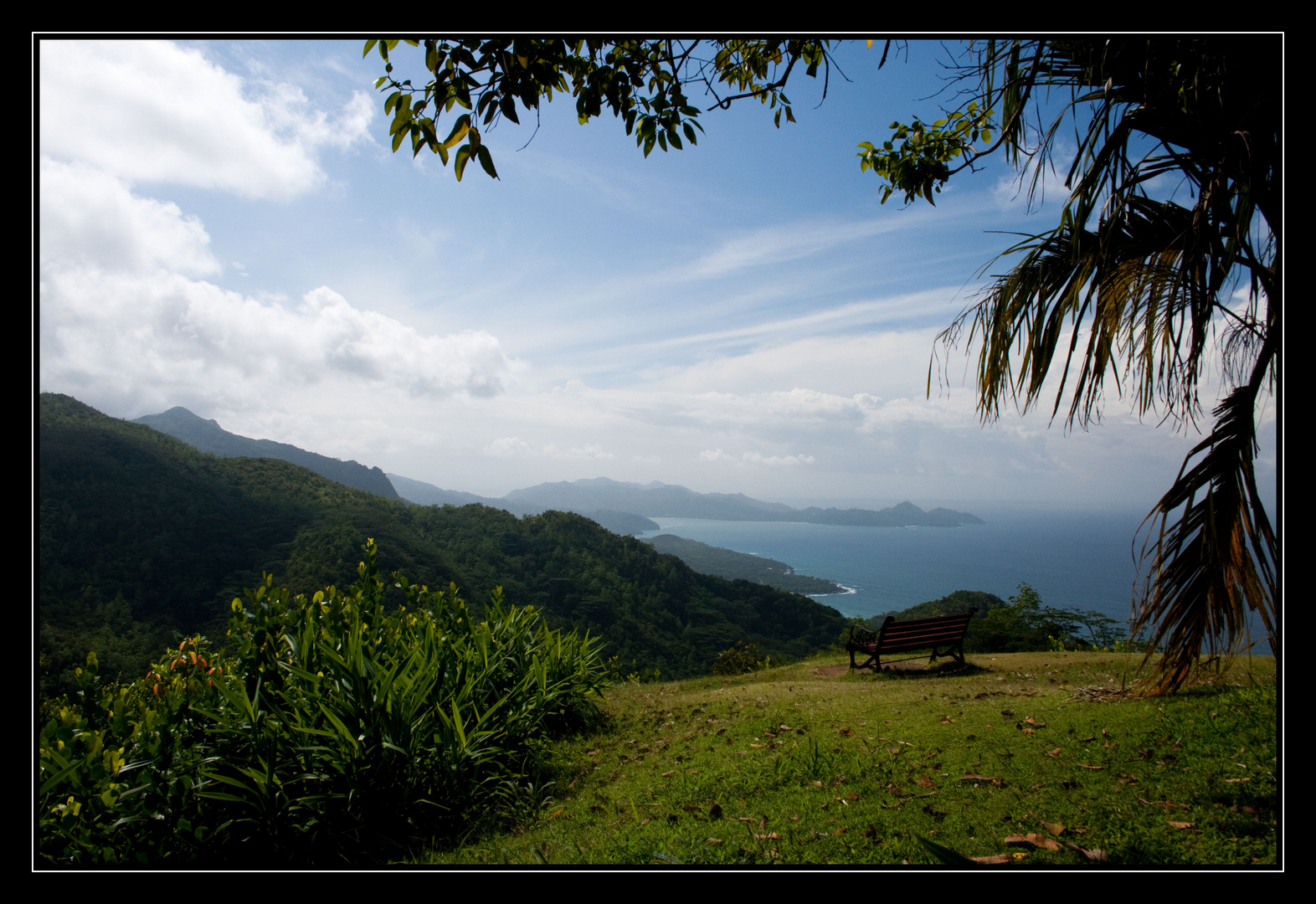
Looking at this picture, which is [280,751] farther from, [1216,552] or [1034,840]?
[1216,552]

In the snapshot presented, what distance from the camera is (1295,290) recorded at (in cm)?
187

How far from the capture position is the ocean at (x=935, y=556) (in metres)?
27.8

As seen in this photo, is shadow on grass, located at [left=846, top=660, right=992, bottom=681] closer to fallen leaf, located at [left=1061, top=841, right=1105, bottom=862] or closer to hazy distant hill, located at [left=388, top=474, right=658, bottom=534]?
fallen leaf, located at [left=1061, top=841, right=1105, bottom=862]

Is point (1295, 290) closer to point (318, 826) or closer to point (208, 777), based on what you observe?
point (318, 826)

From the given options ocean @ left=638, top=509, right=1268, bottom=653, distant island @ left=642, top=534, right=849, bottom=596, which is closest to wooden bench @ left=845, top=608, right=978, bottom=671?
ocean @ left=638, top=509, right=1268, bottom=653

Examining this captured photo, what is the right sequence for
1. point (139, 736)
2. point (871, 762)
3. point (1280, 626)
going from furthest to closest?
1. point (871, 762)
2. point (139, 736)
3. point (1280, 626)

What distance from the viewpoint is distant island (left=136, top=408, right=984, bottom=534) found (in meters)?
42.2

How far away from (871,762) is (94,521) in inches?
1236

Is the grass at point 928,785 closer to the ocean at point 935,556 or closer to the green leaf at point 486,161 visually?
the green leaf at point 486,161

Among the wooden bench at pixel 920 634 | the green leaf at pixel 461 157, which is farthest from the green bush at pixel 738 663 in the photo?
the green leaf at pixel 461 157

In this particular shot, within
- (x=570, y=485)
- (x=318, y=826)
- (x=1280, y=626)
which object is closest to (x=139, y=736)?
(x=318, y=826)

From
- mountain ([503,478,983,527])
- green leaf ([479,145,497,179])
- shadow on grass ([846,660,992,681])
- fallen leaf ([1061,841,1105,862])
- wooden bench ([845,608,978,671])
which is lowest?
mountain ([503,478,983,527])

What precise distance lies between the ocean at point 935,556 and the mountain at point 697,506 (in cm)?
125

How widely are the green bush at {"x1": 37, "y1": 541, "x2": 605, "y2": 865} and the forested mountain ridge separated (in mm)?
16084
